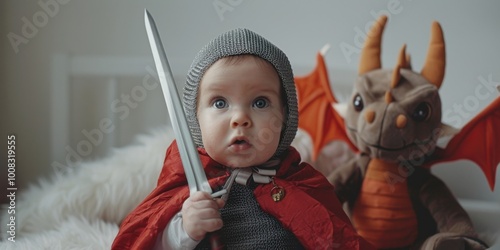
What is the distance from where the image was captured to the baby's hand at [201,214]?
2.06ft

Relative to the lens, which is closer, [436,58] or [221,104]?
[221,104]

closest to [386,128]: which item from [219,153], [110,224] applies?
[219,153]

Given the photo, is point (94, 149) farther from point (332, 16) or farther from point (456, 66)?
point (456, 66)

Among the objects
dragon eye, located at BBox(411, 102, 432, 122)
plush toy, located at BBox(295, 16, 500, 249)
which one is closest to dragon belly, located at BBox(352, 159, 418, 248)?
plush toy, located at BBox(295, 16, 500, 249)

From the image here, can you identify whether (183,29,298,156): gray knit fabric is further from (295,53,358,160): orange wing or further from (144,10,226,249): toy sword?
(295,53,358,160): orange wing

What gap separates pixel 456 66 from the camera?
1270 millimetres

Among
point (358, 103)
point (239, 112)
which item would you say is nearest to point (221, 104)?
point (239, 112)

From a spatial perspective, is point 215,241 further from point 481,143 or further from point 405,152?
point 481,143

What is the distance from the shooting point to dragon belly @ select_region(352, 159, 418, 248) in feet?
3.27

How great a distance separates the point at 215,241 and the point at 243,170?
0.35 ft

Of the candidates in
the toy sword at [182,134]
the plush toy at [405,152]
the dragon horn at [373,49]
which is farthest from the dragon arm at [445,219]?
the toy sword at [182,134]

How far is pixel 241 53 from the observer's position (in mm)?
696

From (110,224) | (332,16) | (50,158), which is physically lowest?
(110,224)

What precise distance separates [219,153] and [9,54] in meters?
0.76
